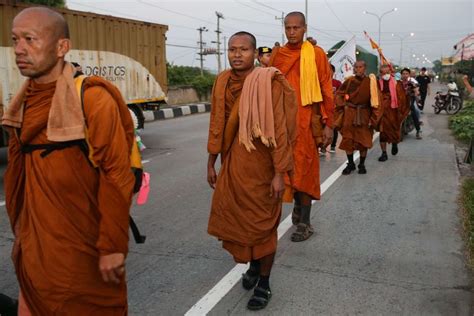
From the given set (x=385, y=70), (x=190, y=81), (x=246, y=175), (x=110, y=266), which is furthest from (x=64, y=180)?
(x=190, y=81)

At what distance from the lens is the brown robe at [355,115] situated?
743 cm

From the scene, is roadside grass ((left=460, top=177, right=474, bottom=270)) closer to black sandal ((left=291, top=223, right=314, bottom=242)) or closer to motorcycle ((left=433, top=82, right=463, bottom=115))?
black sandal ((left=291, top=223, right=314, bottom=242))

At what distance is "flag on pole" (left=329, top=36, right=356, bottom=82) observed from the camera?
10.1m

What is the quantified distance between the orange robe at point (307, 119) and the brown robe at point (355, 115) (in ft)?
9.74

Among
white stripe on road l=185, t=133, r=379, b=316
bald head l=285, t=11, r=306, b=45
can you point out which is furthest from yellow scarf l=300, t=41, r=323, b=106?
white stripe on road l=185, t=133, r=379, b=316

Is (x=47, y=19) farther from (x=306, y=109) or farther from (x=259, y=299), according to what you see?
(x=306, y=109)

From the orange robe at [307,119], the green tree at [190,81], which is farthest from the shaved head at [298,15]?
the green tree at [190,81]

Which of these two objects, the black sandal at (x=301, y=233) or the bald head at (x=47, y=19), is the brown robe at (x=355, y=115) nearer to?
the black sandal at (x=301, y=233)

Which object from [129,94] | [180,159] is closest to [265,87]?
[180,159]

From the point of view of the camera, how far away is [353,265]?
13.7ft

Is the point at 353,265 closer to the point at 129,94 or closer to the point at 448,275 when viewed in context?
the point at 448,275

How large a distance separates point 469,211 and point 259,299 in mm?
3159

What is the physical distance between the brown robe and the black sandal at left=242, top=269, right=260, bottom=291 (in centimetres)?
425

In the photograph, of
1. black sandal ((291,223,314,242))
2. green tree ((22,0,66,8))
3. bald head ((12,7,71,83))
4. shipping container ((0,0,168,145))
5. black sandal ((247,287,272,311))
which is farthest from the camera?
green tree ((22,0,66,8))
